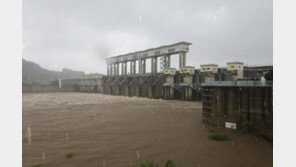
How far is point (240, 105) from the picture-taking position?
1059cm

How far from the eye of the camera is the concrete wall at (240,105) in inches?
356

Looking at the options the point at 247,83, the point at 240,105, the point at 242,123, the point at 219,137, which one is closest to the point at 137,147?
the point at 219,137

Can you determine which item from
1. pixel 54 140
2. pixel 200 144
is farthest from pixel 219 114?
pixel 54 140

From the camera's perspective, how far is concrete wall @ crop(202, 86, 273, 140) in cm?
905

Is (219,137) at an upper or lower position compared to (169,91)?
lower

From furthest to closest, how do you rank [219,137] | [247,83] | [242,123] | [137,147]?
[247,83]
[242,123]
[219,137]
[137,147]

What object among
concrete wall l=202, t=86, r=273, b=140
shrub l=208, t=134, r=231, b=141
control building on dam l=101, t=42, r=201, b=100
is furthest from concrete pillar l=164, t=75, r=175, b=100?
shrub l=208, t=134, r=231, b=141

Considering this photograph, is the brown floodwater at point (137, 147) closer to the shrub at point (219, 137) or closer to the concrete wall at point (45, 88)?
the shrub at point (219, 137)

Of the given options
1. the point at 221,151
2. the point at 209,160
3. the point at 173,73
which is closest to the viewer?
the point at 209,160

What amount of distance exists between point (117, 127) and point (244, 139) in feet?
25.9

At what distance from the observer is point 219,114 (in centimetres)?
1180

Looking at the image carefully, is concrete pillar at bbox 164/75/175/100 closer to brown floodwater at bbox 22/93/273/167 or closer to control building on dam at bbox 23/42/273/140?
control building on dam at bbox 23/42/273/140

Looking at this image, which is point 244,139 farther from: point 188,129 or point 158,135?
point 158,135

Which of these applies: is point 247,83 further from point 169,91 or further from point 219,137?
point 169,91
